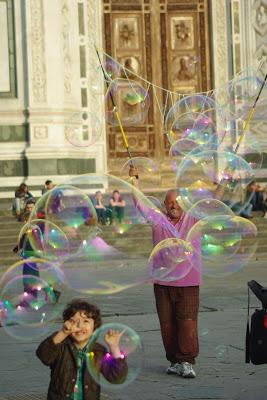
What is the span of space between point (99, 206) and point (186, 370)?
11720mm

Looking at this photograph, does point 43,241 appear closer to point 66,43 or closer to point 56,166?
point 56,166

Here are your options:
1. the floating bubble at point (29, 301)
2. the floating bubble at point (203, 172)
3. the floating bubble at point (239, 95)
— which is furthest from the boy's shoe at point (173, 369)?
the floating bubble at point (239, 95)

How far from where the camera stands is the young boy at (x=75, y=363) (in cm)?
621

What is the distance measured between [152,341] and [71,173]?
1408 cm

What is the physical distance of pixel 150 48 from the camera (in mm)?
26906

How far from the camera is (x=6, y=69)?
25.6 metres

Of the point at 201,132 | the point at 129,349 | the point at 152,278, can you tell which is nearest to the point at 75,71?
the point at 201,132

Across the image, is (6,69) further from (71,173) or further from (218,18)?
(218,18)

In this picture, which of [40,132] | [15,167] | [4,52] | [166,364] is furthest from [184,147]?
[4,52]

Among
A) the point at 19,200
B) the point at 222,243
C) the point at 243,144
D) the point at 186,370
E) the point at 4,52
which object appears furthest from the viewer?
the point at 243,144

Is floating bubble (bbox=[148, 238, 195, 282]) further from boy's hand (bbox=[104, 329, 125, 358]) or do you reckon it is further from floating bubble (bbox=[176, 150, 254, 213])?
boy's hand (bbox=[104, 329, 125, 358])

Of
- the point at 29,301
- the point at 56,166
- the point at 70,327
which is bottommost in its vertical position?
the point at 29,301

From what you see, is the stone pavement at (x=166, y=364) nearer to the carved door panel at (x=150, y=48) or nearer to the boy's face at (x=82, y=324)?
the boy's face at (x=82, y=324)

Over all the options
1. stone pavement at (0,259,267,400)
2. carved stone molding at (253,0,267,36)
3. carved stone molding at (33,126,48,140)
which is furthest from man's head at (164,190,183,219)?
carved stone molding at (253,0,267,36)
